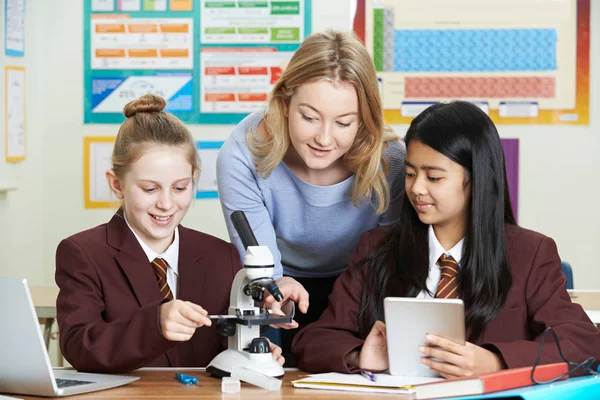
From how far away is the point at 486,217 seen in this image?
1.91 metres

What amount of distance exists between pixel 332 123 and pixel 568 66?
243 centimetres

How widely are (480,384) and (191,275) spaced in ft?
2.78

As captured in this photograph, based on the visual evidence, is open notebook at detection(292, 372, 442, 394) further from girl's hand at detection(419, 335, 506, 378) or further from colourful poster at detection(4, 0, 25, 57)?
colourful poster at detection(4, 0, 25, 57)

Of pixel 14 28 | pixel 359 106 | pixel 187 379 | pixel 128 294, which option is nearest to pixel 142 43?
pixel 14 28

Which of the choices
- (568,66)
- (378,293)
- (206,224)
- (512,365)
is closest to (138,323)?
(378,293)

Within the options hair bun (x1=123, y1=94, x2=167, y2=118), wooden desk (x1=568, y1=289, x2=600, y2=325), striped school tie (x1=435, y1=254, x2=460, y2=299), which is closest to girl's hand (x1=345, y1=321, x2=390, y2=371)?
striped school tie (x1=435, y1=254, x2=460, y2=299)

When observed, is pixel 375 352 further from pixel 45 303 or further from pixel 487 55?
pixel 487 55

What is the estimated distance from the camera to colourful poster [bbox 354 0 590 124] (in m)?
4.01

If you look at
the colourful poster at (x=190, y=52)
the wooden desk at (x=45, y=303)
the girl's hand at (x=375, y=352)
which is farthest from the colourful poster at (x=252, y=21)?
the girl's hand at (x=375, y=352)

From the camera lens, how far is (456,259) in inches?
76.0

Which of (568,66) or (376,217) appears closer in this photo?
(376,217)

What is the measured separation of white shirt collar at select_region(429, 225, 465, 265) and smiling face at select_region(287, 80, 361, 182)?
304 mm

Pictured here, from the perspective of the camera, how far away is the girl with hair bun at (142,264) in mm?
1688

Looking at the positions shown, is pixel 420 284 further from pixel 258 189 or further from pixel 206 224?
pixel 206 224
